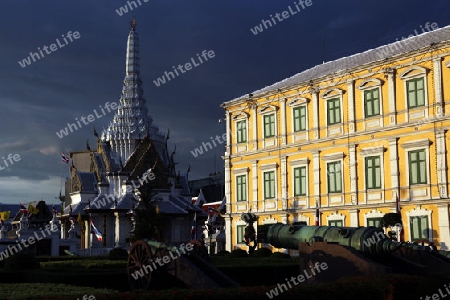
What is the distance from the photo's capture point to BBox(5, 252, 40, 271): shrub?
2256 centimetres

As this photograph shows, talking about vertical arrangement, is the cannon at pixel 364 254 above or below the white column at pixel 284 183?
below

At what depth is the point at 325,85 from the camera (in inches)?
1396

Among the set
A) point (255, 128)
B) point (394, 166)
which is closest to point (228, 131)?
point (255, 128)

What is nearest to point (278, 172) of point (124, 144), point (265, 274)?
point (265, 274)

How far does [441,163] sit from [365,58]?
8.44 metres

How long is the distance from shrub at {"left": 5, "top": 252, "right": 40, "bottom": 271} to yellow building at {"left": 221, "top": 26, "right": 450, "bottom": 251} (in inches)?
680

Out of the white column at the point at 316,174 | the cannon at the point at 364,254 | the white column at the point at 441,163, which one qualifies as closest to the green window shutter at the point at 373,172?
the white column at the point at 316,174

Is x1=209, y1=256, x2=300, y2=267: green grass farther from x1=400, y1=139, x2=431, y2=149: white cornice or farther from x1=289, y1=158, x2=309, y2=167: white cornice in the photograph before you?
x1=289, y1=158, x2=309, y2=167: white cornice

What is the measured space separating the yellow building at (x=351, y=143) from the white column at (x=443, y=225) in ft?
0.15

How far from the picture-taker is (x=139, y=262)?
18047mm

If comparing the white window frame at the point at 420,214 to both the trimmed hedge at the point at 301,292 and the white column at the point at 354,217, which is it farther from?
the trimmed hedge at the point at 301,292

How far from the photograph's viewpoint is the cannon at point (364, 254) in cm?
1655

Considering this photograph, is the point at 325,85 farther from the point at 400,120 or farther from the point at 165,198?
the point at 165,198

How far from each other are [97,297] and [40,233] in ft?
128
